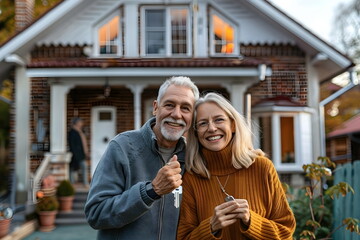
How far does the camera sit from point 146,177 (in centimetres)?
236

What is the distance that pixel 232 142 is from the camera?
7.63ft

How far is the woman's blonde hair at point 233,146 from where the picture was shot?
2.26m

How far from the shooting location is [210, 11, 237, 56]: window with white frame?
11.7 m

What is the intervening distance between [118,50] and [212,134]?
9.65 meters

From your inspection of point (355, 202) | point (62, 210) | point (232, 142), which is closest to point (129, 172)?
point (232, 142)

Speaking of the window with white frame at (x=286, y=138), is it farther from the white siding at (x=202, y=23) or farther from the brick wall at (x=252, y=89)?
the white siding at (x=202, y=23)

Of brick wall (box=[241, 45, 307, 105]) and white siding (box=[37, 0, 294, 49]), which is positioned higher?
white siding (box=[37, 0, 294, 49])

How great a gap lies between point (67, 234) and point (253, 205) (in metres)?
6.26

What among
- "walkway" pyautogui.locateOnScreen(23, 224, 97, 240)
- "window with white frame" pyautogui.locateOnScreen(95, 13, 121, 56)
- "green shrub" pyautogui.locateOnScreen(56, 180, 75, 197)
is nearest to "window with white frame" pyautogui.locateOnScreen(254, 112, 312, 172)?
"window with white frame" pyautogui.locateOnScreen(95, 13, 121, 56)

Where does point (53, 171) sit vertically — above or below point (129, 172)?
below

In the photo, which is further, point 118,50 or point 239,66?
point 118,50

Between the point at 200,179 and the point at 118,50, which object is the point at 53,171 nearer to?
the point at 118,50

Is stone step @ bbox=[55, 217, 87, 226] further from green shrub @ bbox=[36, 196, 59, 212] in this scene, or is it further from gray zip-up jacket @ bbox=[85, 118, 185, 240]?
gray zip-up jacket @ bbox=[85, 118, 185, 240]

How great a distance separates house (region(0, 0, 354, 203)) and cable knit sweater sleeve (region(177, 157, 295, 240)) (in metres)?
8.18
